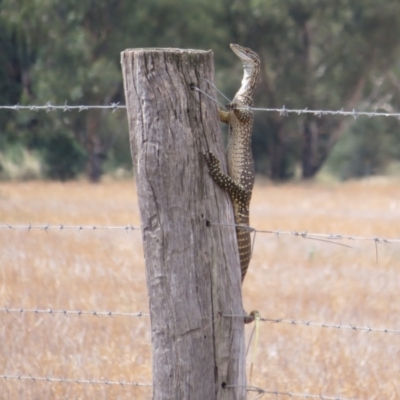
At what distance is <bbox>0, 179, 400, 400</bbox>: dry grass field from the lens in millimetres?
5332

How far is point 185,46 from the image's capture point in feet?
103

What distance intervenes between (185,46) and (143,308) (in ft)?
81.8

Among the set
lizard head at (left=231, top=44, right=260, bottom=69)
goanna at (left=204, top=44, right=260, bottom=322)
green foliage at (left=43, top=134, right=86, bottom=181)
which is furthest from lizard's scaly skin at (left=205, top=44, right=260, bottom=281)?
green foliage at (left=43, top=134, right=86, bottom=181)

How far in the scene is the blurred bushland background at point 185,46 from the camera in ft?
93.9

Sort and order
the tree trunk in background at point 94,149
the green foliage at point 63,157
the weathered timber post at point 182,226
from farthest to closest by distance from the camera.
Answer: the green foliage at point 63,157
the tree trunk in background at point 94,149
the weathered timber post at point 182,226

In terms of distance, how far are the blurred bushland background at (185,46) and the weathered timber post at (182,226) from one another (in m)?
24.3

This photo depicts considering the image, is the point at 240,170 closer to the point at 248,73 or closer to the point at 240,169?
the point at 240,169

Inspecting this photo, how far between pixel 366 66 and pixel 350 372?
97.0 ft

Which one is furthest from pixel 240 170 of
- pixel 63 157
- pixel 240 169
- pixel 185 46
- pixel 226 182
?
pixel 63 157

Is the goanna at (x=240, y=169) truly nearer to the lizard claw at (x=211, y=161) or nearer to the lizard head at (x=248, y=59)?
the lizard claw at (x=211, y=161)

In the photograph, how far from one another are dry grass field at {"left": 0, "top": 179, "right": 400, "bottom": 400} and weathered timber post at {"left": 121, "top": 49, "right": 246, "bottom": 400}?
5.66ft

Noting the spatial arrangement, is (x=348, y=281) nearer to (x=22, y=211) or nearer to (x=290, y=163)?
(x=22, y=211)

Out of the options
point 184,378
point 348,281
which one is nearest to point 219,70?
point 348,281

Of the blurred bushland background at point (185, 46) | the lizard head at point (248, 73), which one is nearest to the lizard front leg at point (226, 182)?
the lizard head at point (248, 73)
